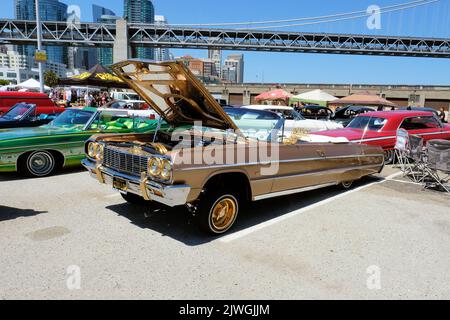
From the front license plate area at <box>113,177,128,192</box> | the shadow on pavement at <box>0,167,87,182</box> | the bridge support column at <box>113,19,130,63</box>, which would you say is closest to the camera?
the front license plate area at <box>113,177,128,192</box>

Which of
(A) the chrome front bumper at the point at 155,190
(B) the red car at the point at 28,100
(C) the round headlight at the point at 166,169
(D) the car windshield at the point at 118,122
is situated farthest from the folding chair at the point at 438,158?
(B) the red car at the point at 28,100

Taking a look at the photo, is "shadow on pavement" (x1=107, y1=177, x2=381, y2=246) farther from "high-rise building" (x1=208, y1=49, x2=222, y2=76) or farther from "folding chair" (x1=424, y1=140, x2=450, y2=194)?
"high-rise building" (x1=208, y1=49, x2=222, y2=76)

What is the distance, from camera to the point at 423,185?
23.0 ft

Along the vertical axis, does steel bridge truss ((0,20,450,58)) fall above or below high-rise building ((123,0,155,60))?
below

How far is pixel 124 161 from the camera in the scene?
4035 millimetres

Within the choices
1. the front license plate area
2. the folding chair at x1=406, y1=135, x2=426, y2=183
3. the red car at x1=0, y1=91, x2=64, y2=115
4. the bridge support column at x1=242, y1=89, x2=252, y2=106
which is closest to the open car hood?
the front license plate area

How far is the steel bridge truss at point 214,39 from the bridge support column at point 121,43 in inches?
205

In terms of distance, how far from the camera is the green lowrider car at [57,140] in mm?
6133

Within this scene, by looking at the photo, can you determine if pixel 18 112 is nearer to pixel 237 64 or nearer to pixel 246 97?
pixel 246 97

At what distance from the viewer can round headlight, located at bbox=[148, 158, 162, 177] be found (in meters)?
3.56

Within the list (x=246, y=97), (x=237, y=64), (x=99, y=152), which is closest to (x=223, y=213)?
(x=99, y=152)

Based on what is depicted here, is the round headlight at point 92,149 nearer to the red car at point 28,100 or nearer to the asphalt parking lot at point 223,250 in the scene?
the asphalt parking lot at point 223,250

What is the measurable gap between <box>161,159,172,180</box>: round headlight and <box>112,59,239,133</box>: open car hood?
108 centimetres

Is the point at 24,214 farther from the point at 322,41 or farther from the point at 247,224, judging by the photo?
the point at 322,41
